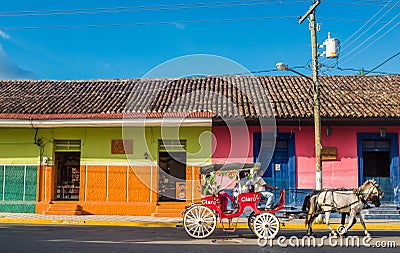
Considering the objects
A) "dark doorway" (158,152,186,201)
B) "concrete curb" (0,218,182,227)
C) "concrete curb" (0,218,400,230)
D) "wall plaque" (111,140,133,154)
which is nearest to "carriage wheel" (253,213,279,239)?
"concrete curb" (0,218,400,230)

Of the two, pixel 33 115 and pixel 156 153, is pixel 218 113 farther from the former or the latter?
pixel 33 115

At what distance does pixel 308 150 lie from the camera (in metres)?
15.6

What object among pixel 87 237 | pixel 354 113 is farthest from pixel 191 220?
pixel 354 113

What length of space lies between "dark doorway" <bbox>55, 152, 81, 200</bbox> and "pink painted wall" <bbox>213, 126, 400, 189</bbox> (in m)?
5.47

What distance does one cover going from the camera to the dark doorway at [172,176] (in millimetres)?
16094

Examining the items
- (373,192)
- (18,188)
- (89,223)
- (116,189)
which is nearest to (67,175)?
(18,188)

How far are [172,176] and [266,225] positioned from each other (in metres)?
7.04

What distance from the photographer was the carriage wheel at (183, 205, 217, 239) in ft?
32.9

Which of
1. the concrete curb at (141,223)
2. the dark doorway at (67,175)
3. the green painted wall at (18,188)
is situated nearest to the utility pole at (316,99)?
the concrete curb at (141,223)

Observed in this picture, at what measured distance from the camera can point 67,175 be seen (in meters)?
16.6

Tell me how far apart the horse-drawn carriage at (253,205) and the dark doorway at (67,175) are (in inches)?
299

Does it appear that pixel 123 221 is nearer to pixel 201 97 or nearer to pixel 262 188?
pixel 262 188

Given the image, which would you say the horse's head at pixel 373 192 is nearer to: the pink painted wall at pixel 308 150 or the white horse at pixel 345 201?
the white horse at pixel 345 201

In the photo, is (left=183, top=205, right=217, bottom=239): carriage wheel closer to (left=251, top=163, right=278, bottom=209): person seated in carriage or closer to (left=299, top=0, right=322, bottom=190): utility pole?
(left=251, top=163, right=278, bottom=209): person seated in carriage
